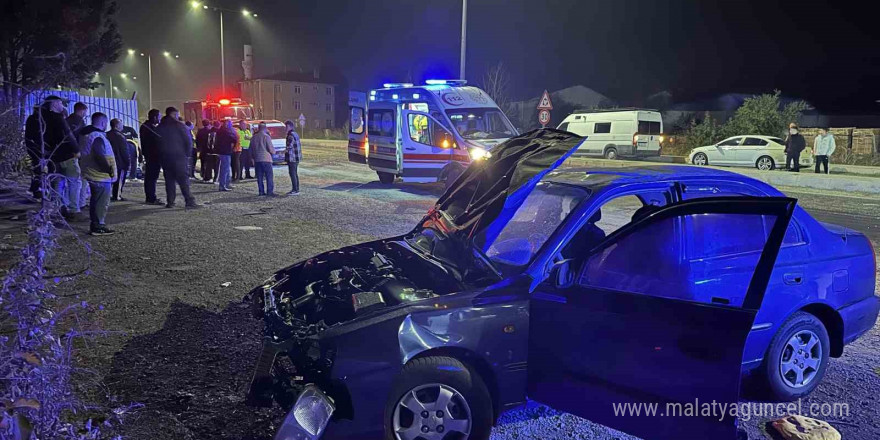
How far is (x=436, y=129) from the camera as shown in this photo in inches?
547

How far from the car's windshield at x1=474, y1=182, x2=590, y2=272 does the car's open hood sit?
0.16 m

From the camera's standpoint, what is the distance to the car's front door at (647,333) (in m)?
2.79

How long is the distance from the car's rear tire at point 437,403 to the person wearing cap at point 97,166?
7.03 meters

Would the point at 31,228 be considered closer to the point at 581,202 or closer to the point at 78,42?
the point at 581,202

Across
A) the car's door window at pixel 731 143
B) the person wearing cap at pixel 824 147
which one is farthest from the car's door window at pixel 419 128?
the car's door window at pixel 731 143

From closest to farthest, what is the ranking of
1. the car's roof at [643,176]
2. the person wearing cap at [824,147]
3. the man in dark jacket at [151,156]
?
the car's roof at [643,176] → the man in dark jacket at [151,156] → the person wearing cap at [824,147]

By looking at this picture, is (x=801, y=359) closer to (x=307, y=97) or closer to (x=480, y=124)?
(x=480, y=124)

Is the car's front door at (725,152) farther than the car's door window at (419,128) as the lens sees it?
Yes

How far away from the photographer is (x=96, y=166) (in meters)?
8.28

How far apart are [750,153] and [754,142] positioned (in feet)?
1.45

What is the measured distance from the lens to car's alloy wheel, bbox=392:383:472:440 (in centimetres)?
304

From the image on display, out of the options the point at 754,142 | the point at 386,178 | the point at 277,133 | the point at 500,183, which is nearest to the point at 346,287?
the point at 500,183

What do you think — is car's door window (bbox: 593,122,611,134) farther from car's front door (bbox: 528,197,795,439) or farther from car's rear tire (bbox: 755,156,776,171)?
car's front door (bbox: 528,197,795,439)

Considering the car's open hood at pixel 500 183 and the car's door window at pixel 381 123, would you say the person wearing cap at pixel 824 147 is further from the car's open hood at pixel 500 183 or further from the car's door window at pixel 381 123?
the car's open hood at pixel 500 183
